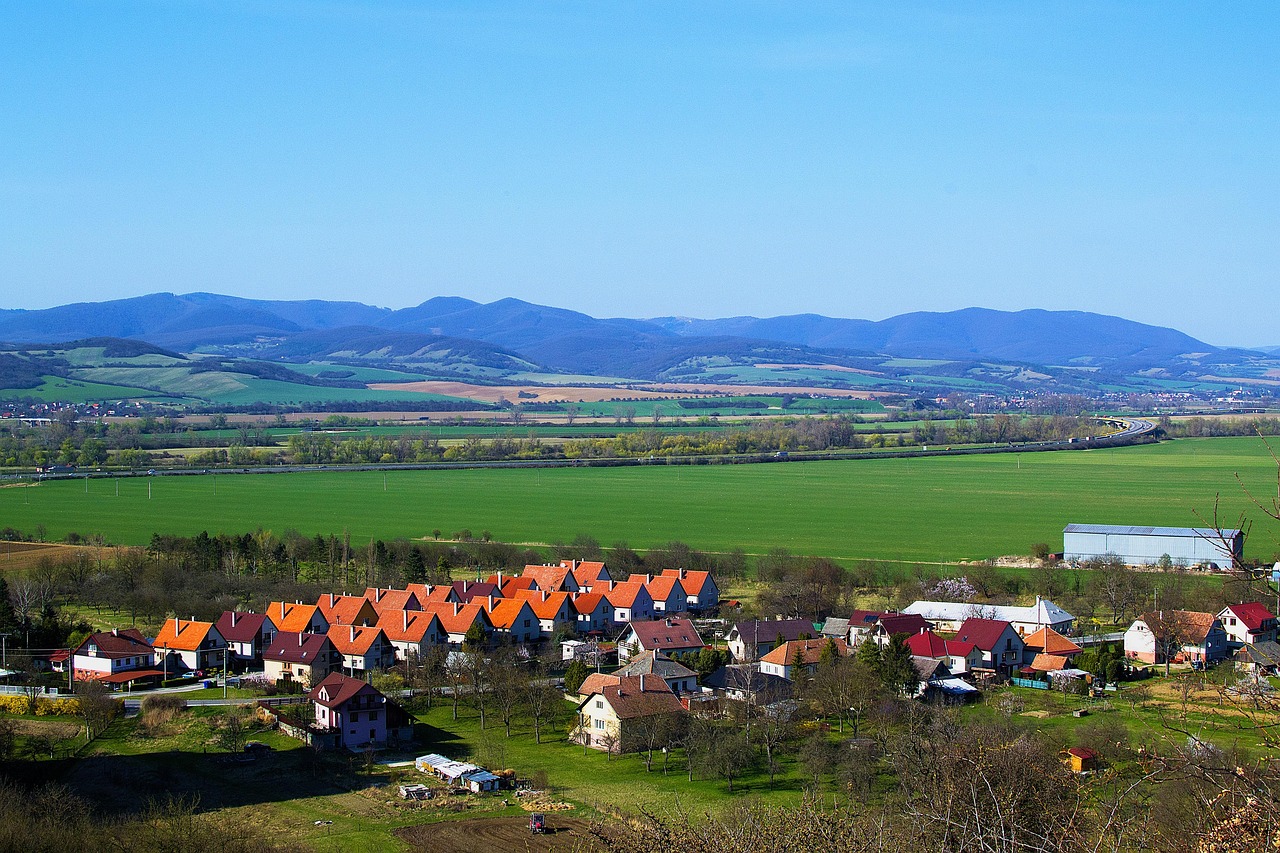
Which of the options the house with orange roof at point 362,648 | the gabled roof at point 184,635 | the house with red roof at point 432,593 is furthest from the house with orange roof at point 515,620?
the gabled roof at point 184,635

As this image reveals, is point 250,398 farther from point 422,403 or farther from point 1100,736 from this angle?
point 1100,736

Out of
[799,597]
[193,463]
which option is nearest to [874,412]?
[193,463]

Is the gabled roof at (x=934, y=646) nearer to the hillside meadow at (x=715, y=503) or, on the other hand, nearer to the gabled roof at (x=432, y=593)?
the gabled roof at (x=432, y=593)

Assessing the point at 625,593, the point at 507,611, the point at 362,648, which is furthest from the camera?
the point at 625,593

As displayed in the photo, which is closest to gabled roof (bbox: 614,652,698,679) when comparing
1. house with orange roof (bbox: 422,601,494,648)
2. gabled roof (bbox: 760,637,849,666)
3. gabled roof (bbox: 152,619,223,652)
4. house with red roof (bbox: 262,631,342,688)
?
gabled roof (bbox: 760,637,849,666)

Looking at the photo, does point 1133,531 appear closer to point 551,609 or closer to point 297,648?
point 551,609

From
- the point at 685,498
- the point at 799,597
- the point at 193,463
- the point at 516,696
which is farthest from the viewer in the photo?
the point at 193,463

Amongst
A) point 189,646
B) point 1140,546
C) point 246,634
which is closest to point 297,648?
point 246,634
